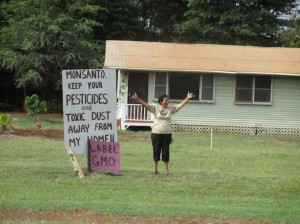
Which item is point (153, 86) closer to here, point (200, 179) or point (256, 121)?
point (256, 121)

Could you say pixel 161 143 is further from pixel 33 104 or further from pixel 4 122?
pixel 33 104

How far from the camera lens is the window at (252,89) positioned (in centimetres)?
2653

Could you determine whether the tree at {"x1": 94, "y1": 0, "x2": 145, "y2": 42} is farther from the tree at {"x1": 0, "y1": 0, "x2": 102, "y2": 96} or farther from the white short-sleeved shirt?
the white short-sleeved shirt

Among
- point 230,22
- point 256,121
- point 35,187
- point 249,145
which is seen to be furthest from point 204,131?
point 35,187

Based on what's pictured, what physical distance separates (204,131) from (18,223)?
19.9 meters

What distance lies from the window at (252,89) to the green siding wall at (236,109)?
225 millimetres

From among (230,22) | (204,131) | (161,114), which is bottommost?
(204,131)

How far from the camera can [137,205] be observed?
27.1ft

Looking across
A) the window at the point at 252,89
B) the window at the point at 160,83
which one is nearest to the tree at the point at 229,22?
the window at the point at 252,89

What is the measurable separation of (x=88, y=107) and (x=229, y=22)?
1091 inches

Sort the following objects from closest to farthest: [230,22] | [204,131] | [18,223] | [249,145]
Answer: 1. [18,223]
2. [249,145]
3. [204,131]
4. [230,22]

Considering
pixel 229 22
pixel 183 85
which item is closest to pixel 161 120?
pixel 183 85

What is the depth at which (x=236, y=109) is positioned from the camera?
2653cm

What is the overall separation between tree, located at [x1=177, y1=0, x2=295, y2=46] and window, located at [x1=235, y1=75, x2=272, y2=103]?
36.7 feet
